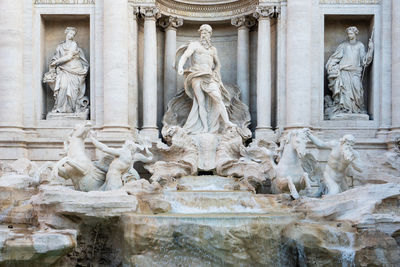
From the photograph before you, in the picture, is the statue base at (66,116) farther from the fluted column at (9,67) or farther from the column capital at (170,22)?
the column capital at (170,22)

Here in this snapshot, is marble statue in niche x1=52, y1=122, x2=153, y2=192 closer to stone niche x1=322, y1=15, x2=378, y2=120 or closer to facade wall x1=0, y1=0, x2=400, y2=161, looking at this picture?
facade wall x1=0, y1=0, x2=400, y2=161

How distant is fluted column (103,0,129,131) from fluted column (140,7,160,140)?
2.31 ft

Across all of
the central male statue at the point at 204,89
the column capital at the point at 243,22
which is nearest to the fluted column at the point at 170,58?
the central male statue at the point at 204,89

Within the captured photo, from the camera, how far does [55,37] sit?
51.2 feet

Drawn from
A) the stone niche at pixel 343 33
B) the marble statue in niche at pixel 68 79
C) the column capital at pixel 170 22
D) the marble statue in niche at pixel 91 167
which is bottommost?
the marble statue in niche at pixel 91 167

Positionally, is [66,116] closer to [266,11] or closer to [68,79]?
[68,79]

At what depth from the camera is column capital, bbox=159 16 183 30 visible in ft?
52.4

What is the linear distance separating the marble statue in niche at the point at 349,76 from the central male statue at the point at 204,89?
312 cm

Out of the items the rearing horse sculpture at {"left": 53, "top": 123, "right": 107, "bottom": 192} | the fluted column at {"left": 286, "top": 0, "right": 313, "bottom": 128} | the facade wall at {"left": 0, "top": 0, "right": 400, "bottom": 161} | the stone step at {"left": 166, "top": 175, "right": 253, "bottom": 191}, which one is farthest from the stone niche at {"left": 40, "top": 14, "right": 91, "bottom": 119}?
the fluted column at {"left": 286, "top": 0, "right": 313, "bottom": 128}

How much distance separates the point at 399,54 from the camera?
1438 centimetres

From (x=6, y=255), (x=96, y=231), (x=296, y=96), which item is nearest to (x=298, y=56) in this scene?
(x=296, y=96)

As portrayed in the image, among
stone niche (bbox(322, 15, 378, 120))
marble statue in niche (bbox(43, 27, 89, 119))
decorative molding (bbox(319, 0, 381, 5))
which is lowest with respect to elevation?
marble statue in niche (bbox(43, 27, 89, 119))

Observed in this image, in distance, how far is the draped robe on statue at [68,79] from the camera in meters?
14.8

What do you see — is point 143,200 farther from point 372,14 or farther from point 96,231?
point 372,14
